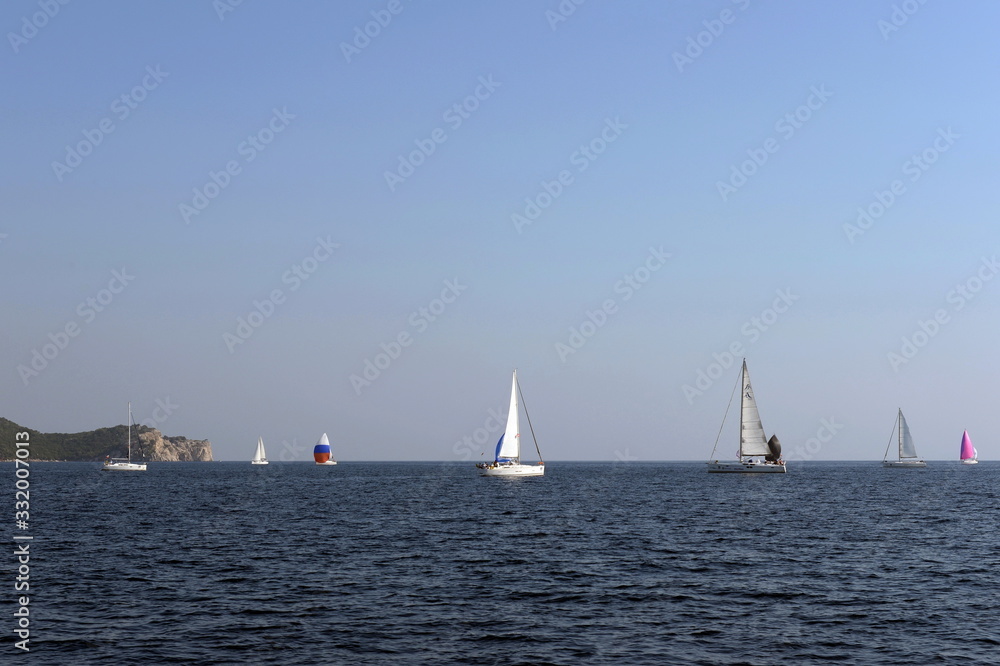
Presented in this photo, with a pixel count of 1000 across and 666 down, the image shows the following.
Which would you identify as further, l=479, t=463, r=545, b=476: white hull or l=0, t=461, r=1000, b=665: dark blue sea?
l=479, t=463, r=545, b=476: white hull

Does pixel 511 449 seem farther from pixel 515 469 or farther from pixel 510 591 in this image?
pixel 510 591

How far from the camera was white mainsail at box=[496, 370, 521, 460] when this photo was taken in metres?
135

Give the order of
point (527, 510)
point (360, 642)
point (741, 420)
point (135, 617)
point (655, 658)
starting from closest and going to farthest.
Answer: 1. point (655, 658)
2. point (360, 642)
3. point (135, 617)
4. point (527, 510)
5. point (741, 420)

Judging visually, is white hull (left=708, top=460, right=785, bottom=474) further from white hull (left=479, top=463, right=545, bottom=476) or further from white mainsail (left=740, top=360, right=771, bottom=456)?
white hull (left=479, top=463, right=545, bottom=476)

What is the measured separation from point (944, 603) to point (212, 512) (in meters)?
61.5

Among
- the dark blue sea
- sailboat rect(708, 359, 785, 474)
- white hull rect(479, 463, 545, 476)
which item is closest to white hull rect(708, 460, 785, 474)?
sailboat rect(708, 359, 785, 474)

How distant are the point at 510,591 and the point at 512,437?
331 ft

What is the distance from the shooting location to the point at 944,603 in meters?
32.7

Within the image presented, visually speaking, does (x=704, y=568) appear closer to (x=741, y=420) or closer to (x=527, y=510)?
(x=527, y=510)

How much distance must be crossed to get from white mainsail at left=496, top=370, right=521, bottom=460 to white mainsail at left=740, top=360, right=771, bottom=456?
40.4 meters

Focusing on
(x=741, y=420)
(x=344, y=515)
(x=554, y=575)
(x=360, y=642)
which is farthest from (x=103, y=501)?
(x=741, y=420)

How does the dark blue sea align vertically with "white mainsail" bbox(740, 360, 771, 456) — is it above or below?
below

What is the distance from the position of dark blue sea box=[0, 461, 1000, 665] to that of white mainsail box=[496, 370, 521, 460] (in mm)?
66688

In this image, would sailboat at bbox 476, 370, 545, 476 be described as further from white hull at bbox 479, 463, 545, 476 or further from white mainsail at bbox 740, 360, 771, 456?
white mainsail at bbox 740, 360, 771, 456
